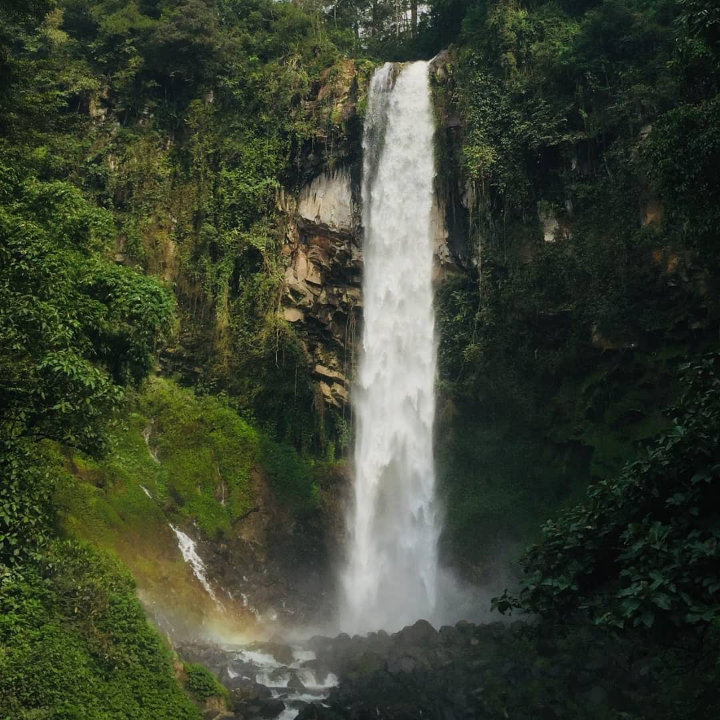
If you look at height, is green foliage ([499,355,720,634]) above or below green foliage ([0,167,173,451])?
below

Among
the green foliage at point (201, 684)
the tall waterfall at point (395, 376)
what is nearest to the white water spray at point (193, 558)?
the tall waterfall at point (395, 376)

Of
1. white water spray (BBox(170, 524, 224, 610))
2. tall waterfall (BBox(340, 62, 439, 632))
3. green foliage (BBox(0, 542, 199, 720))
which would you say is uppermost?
tall waterfall (BBox(340, 62, 439, 632))

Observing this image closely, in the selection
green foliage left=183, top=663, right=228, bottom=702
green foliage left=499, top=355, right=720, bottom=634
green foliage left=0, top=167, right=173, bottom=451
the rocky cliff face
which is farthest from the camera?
the rocky cliff face

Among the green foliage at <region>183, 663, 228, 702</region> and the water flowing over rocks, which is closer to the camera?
the green foliage at <region>183, 663, 228, 702</region>

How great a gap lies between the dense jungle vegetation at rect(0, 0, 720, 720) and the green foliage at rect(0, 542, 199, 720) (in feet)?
0.15

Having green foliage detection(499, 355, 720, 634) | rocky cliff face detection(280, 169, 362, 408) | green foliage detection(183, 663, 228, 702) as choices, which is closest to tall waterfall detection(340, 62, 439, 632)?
rocky cliff face detection(280, 169, 362, 408)

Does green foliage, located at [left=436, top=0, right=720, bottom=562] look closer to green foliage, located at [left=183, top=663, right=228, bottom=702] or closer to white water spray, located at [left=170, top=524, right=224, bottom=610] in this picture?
white water spray, located at [left=170, top=524, right=224, bottom=610]

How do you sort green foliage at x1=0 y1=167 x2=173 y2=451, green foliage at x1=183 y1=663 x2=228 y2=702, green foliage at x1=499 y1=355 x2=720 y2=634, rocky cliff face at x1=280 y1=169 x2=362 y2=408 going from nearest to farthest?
1. green foliage at x1=499 y1=355 x2=720 y2=634
2. green foliage at x1=0 y1=167 x2=173 y2=451
3. green foliage at x1=183 y1=663 x2=228 y2=702
4. rocky cliff face at x1=280 y1=169 x2=362 y2=408

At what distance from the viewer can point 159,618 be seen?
54.3ft

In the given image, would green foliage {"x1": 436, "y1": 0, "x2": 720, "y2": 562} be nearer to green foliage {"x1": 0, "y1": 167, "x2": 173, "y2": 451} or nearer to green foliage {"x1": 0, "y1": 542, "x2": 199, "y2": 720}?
green foliage {"x1": 0, "y1": 542, "x2": 199, "y2": 720}

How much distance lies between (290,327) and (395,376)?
381cm

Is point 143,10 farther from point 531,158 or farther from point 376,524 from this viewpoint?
point 376,524

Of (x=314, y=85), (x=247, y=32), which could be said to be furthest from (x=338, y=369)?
(x=247, y=32)

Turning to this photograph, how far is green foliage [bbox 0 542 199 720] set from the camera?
32.8ft
